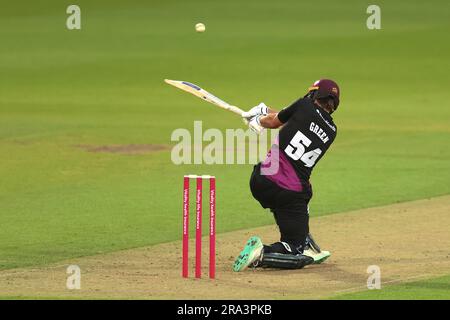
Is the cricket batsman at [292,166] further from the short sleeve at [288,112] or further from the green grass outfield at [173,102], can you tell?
the green grass outfield at [173,102]

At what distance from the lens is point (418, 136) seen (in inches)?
933

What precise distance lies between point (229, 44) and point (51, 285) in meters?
25.9

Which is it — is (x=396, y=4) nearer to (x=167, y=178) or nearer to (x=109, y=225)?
(x=167, y=178)

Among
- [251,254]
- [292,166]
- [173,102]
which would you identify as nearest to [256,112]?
[292,166]

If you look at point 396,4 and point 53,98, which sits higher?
point 396,4

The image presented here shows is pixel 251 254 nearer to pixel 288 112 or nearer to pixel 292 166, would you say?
pixel 292 166

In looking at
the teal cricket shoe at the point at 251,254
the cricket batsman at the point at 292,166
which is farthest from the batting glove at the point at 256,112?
the teal cricket shoe at the point at 251,254

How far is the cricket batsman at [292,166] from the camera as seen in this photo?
471 inches

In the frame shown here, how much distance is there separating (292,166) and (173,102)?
17185 millimetres

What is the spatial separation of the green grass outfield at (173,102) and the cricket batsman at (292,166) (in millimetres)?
2032

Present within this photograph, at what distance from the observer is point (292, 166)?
12094mm

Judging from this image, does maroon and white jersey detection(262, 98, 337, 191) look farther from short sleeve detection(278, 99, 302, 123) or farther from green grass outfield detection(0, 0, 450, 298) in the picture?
green grass outfield detection(0, 0, 450, 298)

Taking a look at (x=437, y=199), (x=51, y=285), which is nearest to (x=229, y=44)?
(x=437, y=199)

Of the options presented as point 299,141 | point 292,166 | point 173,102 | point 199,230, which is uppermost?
point 173,102
